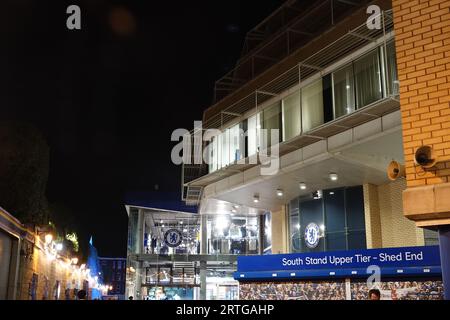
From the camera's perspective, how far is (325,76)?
17969 millimetres

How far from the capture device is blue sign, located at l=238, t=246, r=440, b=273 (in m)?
12.6

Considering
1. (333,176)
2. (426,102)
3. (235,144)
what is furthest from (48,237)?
(426,102)

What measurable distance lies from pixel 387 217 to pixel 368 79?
18.5 ft

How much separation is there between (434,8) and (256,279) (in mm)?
11427

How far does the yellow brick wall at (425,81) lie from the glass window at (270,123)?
13.3 metres

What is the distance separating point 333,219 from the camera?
20094mm

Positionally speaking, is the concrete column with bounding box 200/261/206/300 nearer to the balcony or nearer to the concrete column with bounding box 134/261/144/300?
the concrete column with bounding box 134/261/144/300

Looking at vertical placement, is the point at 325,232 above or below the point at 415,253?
above

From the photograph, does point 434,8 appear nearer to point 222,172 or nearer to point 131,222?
point 222,172

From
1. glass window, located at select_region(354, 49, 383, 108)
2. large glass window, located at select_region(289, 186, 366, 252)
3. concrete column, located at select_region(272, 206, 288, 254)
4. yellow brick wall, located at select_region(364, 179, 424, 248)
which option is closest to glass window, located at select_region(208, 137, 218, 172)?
concrete column, located at select_region(272, 206, 288, 254)

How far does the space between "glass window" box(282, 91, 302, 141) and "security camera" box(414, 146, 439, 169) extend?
12833 mm

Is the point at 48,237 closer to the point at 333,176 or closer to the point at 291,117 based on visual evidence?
the point at 291,117
